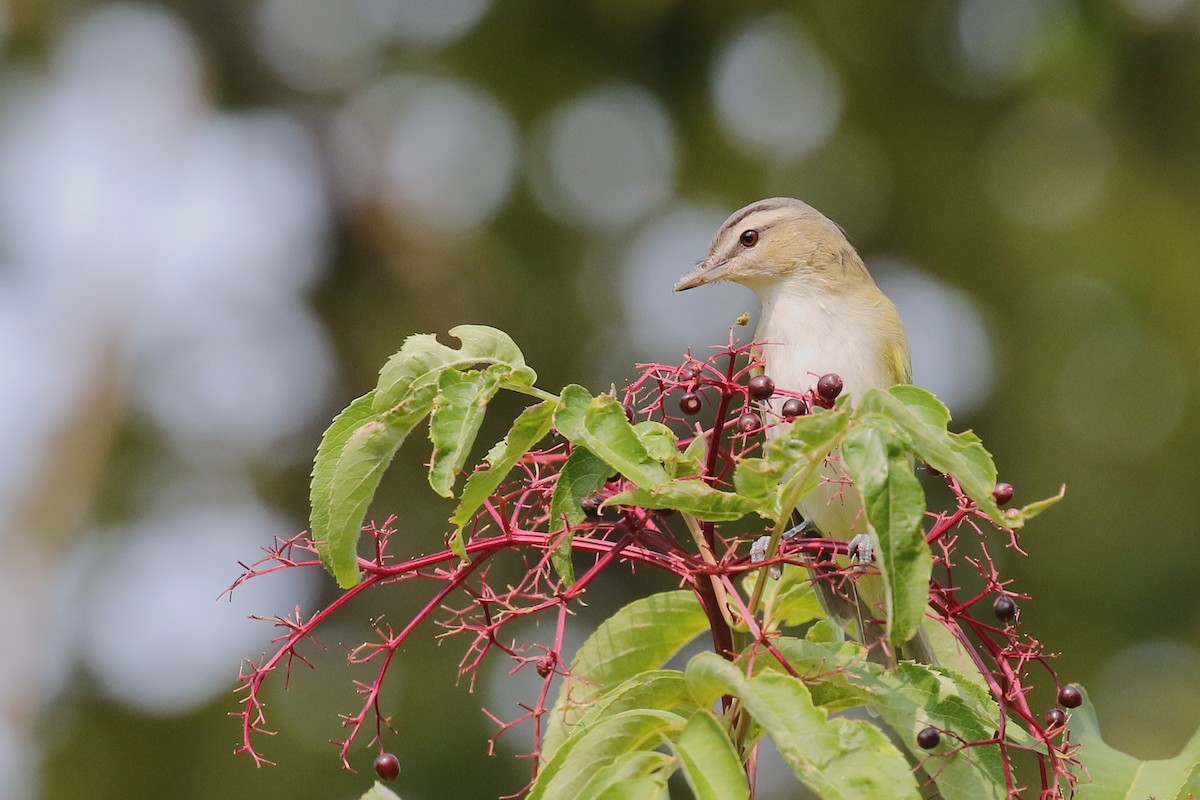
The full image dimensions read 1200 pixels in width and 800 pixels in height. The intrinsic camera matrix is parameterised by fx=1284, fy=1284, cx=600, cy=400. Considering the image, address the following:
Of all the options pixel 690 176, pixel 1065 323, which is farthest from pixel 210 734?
pixel 1065 323

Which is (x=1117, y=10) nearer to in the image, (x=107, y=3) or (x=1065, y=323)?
(x=1065, y=323)

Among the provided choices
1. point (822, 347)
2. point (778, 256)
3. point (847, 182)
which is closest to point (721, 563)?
point (822, 347)

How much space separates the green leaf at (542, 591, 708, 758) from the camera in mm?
2881

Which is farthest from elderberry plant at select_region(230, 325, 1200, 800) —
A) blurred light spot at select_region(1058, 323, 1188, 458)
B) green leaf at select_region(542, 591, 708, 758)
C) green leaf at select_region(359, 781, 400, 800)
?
blurred light spot at select_region(1058, 323, 1188, 458)

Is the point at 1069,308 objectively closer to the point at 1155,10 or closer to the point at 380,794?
the point at 1155,10

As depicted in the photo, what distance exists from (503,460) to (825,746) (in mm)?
764

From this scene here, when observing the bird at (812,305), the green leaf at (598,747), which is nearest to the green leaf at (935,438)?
the green leaf at (598,747)

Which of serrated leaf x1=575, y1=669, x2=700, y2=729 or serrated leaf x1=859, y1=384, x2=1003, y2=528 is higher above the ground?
serrated leaf x1=859, y1=384, x2=1003, y2=528

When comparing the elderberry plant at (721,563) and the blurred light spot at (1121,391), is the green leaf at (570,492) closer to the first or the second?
the elderberry plant at (721,563)

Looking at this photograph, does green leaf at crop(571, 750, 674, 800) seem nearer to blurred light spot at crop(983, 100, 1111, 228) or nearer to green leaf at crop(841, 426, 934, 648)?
green leaf at crop(841, 426, 934, 648)

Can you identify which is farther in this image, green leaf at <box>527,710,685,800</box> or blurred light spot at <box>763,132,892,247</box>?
Answer: blurred light spot at <box>763,132,892,247</box>

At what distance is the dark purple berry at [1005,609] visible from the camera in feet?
8.71

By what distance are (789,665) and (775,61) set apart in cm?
1050

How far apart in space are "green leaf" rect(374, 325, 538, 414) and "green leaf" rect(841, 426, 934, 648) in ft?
2.42
